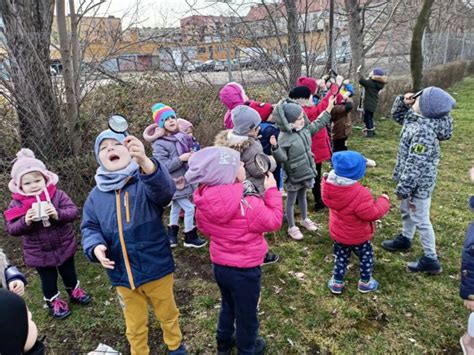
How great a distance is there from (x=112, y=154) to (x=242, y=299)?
1.23 metres

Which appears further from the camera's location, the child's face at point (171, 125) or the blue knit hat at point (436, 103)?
the child's face at point (171, 125)

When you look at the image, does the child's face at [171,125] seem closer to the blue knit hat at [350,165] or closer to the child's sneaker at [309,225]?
the blue knit hat at [350,165]

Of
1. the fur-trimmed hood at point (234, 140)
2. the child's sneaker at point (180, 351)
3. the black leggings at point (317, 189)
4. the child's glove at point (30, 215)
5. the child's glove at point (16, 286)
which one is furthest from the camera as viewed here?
the black leggings at point (317, 189)

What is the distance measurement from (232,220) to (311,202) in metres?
3.24

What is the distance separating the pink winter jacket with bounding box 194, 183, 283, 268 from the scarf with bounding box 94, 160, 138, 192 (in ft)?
1.50

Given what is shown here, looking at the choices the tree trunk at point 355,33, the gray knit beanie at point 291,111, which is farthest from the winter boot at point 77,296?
the tree trunk at point 355,33

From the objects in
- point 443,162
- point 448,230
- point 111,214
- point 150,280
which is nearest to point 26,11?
point 111,214

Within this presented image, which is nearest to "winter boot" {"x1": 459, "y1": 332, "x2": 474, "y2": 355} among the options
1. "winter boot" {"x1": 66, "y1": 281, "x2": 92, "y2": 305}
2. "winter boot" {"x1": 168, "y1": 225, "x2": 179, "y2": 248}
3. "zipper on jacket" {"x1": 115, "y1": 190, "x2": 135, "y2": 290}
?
"zipper on jacket" {"x1": 115, "y1": 190, "x2": 135, "y2": 290}

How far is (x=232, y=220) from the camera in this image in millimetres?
2285

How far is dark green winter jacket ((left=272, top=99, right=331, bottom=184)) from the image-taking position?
3943 millimetres

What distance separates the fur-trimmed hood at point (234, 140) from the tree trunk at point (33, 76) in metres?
2.39

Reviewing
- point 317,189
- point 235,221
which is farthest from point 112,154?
point 317,189

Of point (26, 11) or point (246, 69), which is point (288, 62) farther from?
point (26, 11)

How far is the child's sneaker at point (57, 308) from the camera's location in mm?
3189
